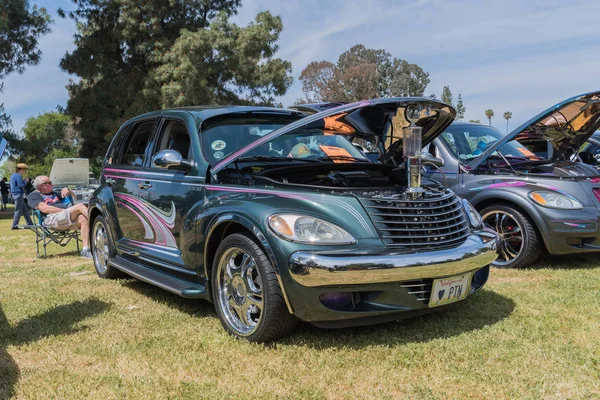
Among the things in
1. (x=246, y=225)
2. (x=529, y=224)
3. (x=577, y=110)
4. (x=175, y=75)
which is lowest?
(x=529, y=224)

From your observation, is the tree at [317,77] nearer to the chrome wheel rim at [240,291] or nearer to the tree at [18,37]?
the tree at [18,37]

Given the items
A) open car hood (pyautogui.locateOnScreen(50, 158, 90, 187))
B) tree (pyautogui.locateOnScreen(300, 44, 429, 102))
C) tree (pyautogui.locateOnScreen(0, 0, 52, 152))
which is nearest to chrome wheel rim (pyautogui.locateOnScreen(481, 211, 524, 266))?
open car hood (pyautogui.locateOnScreen(50, 158, 90, 187))

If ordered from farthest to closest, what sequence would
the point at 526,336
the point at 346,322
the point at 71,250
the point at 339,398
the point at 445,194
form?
the point at 71,250
the point at 445,194
the point at 526,336
the point at 346,322
the point at 339,398

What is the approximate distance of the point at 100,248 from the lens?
242 inches

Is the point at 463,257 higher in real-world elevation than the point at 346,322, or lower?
higher

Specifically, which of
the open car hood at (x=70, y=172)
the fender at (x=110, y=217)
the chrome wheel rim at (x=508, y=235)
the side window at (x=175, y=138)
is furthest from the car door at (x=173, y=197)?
the open car hood at (x=70, y=172)

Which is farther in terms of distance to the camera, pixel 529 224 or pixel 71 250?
pixel 71 250

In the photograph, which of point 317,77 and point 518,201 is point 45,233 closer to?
point 518,201

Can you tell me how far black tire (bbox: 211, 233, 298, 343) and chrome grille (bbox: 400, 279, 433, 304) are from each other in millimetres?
782

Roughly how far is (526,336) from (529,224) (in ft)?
8.01

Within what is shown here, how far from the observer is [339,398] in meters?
2.74

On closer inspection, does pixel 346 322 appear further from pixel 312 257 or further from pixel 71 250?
pixel 71 250

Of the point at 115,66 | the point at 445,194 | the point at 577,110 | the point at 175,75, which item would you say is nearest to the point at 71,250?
the point at 445,194

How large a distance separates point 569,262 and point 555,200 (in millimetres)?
1013
